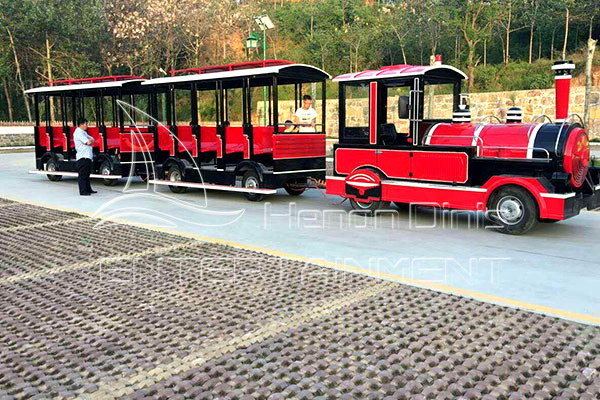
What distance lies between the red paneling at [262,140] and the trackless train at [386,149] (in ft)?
0.07

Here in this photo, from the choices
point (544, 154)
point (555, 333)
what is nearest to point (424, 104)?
point (544, 154)

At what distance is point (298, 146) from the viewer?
1108 cm

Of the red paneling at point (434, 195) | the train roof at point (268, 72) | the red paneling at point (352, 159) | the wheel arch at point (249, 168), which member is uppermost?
the train roof at point (268, 72)

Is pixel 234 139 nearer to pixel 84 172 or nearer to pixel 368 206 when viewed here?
pixel 84 172

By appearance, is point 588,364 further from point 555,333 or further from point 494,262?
A: point 494,262

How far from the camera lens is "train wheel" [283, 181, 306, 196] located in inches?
462

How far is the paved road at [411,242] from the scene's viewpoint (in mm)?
5355

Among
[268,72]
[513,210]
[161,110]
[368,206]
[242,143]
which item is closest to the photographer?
[513,210]

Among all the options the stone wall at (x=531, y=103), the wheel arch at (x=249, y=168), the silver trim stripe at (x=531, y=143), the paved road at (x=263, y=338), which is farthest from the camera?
the stone wall at (x=531, y=103)

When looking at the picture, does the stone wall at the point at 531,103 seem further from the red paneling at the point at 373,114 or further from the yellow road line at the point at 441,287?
the yellow road line at the point at 441,287

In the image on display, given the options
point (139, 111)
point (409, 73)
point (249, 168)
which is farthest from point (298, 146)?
point (139, 111)

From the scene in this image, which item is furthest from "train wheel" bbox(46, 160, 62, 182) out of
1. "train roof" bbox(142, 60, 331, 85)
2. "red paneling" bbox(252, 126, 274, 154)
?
"red paneling" bbox(252, 126, 274, 154)

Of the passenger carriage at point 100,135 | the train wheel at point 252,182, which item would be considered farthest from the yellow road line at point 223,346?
the passenger carriage at point 100,135

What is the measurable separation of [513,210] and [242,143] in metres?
5.92
